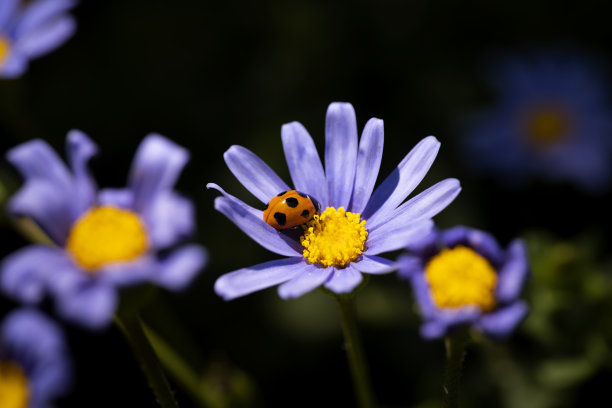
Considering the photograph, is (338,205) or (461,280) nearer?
(461,280)

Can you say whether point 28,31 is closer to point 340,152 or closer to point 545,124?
point 340,152

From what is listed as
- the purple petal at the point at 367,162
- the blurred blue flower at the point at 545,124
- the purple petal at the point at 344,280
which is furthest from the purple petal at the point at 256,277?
the blurred blue flower at the point at 545,124

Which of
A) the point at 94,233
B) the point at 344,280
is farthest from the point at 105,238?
the point at 344,280

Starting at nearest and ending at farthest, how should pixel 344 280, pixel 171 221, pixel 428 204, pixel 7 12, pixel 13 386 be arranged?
pixel 171 221 < pixel 13 386 < pixel 344 280 < pixel 428 204 < pixel 7 12

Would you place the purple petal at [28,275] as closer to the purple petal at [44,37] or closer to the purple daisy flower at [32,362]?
the purple daisy flower at [32,362]

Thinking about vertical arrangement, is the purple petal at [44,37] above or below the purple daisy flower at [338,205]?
above
